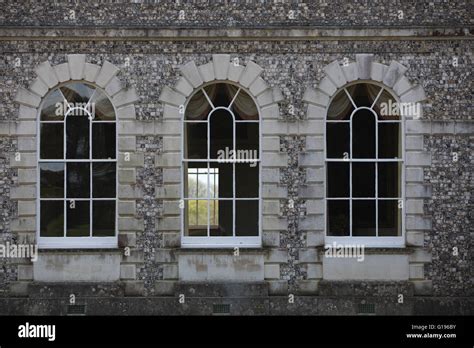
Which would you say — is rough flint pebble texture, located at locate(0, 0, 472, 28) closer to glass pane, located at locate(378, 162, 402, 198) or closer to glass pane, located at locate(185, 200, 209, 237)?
glass pane, located at locate(378, 162, 402, 198)

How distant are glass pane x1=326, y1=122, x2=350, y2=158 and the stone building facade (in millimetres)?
140

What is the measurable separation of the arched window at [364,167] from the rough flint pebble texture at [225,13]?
1.36 m

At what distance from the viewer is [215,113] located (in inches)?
690

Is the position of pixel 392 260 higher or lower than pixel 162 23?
lower

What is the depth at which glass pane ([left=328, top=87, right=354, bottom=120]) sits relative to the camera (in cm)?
1755

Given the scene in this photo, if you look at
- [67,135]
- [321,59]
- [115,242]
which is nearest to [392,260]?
[321,59]

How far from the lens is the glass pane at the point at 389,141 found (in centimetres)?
1756

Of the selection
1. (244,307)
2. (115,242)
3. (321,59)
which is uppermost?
(321,59)

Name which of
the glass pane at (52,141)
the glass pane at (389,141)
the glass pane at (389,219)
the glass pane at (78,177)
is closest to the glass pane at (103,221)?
the glass pane at (78,177)

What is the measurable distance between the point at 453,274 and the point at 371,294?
5.18 ft

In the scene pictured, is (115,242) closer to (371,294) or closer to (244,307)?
(244,307)

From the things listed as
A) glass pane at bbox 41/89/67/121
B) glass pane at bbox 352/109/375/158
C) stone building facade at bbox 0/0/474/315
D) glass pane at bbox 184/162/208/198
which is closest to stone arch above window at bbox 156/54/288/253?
stone building facade at bbox 0/0/474/315

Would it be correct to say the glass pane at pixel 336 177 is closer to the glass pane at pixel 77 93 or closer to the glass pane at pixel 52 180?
the glass pane at pixel 77 93

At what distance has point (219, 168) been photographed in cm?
1747
